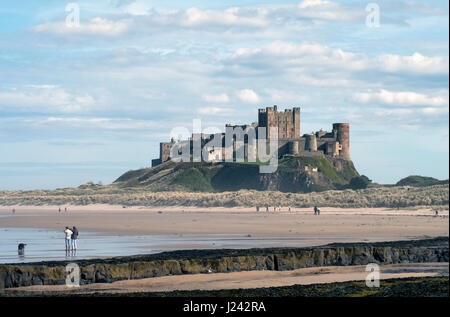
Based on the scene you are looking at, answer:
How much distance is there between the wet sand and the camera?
19516 millimetres

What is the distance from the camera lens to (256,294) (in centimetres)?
1716

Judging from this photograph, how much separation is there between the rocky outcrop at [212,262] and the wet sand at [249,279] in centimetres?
32

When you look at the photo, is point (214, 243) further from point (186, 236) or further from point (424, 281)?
point (424, 281)

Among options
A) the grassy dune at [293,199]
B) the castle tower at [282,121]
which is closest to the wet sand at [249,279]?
the grassy dune at [293,199]

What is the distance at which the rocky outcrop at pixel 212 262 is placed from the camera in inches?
797

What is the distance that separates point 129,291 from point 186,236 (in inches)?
810

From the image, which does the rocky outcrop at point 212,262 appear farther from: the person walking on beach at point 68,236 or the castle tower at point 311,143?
the castle tower at point 311,143

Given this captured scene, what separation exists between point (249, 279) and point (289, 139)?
115583 mm

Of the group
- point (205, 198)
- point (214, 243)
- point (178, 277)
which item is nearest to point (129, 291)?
point (178, 277)

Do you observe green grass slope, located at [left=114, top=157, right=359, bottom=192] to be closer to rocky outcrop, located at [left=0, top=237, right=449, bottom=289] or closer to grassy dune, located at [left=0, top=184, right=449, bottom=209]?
grassy dune, located at [left=0, top=184, right=449, bottom=209]

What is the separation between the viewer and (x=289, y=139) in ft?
447

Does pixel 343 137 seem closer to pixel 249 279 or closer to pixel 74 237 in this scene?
pixel 74 237

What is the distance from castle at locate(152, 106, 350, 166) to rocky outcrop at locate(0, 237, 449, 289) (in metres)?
106

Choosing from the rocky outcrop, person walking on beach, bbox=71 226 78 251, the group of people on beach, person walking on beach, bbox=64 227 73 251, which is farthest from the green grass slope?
the rocky outcrop
